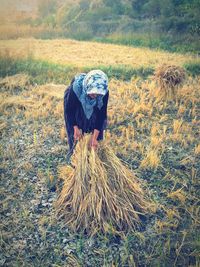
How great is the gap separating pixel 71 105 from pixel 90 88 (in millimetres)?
398

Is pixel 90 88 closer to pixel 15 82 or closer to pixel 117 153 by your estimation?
pixel 117 153

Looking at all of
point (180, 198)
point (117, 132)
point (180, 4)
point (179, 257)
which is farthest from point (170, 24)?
point (179, 257)

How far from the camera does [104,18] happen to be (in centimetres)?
1547

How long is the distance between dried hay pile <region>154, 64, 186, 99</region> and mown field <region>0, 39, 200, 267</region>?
179mm

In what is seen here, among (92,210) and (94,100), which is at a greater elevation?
(94,100)

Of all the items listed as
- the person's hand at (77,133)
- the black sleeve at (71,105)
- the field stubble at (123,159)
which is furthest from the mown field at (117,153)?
the black sleeve at (71,105)

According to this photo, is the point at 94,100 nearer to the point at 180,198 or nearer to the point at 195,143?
the point at 180,198

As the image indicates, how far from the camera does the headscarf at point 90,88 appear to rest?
330 centimetres

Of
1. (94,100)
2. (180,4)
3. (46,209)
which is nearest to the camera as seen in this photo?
(94,100)

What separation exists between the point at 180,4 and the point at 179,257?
1313 centimetres

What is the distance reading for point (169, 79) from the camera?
664cm

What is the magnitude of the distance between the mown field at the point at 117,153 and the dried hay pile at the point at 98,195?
0.41 ft

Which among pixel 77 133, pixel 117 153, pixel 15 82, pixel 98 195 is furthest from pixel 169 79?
pixel 98 195

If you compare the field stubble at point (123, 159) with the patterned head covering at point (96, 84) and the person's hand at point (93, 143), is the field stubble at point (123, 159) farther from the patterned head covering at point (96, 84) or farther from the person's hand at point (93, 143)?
the patterned head covering at point (96, 84)
